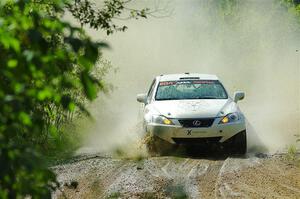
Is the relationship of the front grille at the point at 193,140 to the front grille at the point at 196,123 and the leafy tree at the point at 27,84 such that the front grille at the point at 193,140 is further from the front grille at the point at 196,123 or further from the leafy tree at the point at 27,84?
the leafy tree at the point at 27,84

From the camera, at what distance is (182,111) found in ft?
38.1

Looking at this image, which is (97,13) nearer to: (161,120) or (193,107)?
(161,120)

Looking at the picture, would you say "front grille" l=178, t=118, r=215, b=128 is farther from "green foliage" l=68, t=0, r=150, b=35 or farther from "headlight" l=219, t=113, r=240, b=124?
"green foliage" l=68, t=0, r=150, b=35

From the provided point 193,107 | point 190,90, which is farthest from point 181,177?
point 190,90

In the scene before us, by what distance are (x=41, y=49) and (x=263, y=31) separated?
48.9 m

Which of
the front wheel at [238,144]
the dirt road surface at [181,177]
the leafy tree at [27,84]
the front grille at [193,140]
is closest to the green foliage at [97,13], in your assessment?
the dirt road surface at [181,177]

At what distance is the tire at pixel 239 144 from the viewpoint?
1155 centimetres

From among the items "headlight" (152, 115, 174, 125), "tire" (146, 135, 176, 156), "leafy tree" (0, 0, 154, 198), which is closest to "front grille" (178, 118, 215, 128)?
"headlight" (152, 115, 174, 125)

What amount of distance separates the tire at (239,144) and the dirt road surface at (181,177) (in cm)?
32

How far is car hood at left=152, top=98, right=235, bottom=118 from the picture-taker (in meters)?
11.5

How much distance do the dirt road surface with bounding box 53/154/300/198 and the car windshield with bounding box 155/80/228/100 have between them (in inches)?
70.5

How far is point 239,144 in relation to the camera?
11578 millimetres

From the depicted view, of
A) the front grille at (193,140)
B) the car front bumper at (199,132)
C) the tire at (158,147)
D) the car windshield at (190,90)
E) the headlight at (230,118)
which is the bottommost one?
the tire at (158,147)

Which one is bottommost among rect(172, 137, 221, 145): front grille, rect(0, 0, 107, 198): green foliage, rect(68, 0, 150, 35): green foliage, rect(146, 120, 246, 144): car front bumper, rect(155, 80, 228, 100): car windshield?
rect(172, 137, 221, 145): front grille
